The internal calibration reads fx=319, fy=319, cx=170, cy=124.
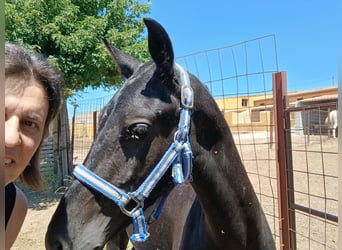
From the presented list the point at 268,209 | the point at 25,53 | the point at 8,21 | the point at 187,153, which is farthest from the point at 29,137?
the point at 8,21

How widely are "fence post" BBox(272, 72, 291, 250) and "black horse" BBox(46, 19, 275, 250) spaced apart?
1.09 metres

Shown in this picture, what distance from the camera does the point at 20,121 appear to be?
878mm

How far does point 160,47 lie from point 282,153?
1.71m

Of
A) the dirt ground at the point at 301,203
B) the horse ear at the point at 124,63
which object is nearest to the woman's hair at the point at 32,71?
the horse ear at the point at 124,63

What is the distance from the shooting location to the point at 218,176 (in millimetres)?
1629

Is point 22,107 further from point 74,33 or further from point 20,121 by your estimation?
point 74,33

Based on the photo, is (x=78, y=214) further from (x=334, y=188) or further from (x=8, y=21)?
(x=334, y=188)

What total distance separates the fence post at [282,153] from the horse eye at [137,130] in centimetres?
172

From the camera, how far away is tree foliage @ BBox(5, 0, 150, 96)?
5.76 metres

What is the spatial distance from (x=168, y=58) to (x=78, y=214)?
83 cm

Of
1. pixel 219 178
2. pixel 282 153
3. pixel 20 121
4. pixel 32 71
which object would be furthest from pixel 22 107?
pixel 282 153

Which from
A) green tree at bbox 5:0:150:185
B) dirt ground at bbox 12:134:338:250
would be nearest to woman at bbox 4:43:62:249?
dirt ground at bbox 12:134:338:250

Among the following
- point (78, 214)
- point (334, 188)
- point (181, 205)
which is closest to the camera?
point (78, 214)

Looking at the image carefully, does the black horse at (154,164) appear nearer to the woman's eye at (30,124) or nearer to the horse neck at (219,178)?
the horse neck at (219,178)
